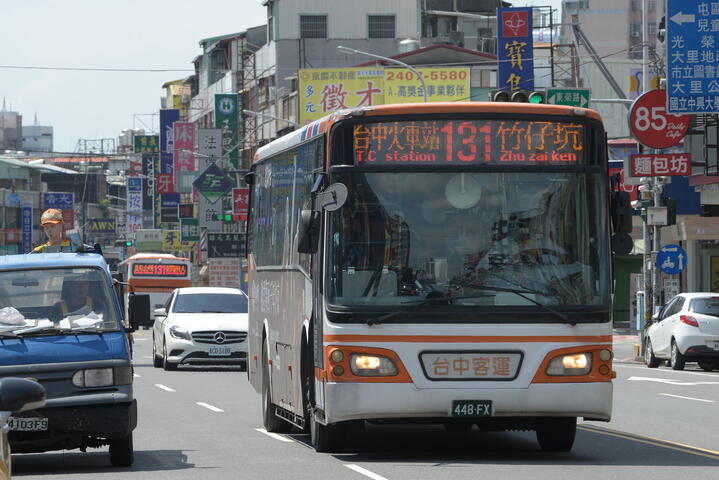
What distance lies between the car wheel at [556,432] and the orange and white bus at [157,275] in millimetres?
53144

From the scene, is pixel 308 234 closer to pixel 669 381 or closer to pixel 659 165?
pixel 669 381

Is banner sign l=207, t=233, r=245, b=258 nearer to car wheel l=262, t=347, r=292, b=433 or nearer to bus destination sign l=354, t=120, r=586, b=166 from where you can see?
car wheel l=262, t=347, r=292, b=433

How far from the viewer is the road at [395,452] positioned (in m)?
12.6

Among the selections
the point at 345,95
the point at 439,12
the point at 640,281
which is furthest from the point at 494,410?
the point at 439,12

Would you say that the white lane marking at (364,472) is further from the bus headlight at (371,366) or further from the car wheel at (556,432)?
the car wheel at (556,432)

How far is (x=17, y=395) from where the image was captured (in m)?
5.75

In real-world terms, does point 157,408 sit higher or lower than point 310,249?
lower

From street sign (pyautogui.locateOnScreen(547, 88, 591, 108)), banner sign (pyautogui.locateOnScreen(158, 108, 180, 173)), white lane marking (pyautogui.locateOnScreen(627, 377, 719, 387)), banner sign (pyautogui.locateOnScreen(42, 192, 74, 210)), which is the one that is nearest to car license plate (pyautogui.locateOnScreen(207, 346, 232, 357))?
white lane marking (pyautogui.locateOnScreen(627, 377, 719, 387))

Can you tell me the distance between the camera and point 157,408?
2095cm

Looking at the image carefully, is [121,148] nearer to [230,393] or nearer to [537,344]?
[230,393]

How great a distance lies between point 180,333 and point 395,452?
1697 centimetres

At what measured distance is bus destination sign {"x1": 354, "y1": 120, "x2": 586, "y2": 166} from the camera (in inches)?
532

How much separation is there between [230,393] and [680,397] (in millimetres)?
6792

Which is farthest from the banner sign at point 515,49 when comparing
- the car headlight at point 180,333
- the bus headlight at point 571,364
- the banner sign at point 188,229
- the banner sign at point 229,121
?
the banner sign at point 188,229
